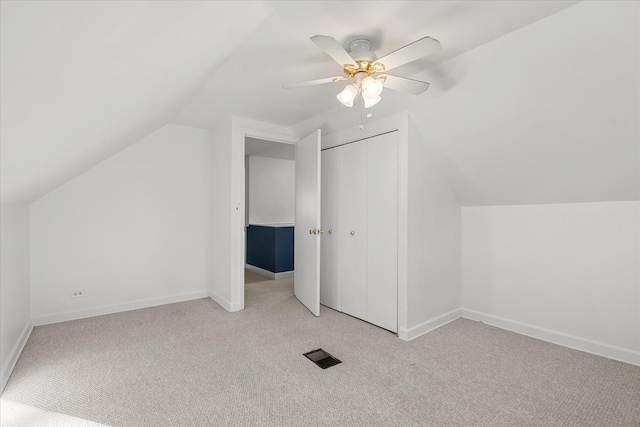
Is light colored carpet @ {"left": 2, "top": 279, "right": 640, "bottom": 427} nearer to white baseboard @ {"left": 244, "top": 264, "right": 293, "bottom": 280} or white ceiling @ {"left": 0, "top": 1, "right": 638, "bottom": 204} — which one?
white ceiling @ {"left": 0, "top": 1, "right": 638, "bottom": 204}

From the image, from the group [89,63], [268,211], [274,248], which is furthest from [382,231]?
[268,211]

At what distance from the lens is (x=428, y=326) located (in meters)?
2.88

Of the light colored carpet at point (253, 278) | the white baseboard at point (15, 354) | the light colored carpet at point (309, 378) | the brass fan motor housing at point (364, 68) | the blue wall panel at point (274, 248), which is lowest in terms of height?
the light colored carpet at point (309, 378)

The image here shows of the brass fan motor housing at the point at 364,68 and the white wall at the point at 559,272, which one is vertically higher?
the brass fan motor housing at the point at 364,68

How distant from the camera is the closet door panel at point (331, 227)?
3.42 metres

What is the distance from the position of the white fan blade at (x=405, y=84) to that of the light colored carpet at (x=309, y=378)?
1.89 meters

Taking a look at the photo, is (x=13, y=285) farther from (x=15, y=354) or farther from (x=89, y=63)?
(x=89, y=63)

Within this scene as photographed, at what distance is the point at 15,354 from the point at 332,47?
9.93 ft

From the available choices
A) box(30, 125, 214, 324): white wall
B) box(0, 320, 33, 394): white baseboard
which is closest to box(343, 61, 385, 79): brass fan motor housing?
box(30, 125, 214, 324): white wall

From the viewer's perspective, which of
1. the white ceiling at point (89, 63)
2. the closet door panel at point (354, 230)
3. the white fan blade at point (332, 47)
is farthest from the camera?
the closet door panel at point (354, 230)

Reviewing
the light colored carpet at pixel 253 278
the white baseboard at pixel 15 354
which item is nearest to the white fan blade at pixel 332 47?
the white baseboard at pixel 15 354

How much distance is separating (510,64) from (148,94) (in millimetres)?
2241

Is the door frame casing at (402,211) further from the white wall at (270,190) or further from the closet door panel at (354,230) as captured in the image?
the white wall at (270,190)

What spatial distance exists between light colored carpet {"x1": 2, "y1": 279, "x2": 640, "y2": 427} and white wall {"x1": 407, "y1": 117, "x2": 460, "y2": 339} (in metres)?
0.22
